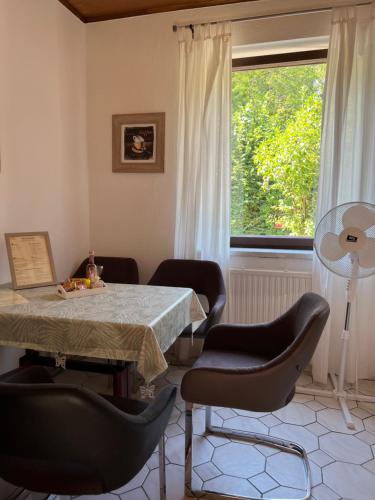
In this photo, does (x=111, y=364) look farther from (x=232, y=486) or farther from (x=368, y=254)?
(x=368, y=254)

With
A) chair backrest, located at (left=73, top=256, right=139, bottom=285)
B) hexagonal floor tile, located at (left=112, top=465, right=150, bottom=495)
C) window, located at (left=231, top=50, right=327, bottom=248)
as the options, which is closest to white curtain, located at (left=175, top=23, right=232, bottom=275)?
window, located at (left=231, top=50, right=327, bottom=248)

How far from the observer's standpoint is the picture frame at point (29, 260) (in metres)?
2.16

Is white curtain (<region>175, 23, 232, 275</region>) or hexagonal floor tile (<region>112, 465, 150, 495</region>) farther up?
white curtain (<region>175, 23, 232, 275</region>)

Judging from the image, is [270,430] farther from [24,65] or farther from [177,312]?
[24,65]

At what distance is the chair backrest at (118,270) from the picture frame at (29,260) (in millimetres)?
745

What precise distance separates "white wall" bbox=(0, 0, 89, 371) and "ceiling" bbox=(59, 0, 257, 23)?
91mm

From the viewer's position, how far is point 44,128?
8.84ft

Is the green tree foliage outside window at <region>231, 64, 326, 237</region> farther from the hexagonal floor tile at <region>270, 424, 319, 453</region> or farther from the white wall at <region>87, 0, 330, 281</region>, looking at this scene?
the hexagonal floor tile at <region>270, 424, 319, 453</region>

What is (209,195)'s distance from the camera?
2877 mm

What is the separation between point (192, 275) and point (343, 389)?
1.31m

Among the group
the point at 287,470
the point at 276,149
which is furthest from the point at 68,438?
the point at 276,149

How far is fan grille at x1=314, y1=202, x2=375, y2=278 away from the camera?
2.28 meters

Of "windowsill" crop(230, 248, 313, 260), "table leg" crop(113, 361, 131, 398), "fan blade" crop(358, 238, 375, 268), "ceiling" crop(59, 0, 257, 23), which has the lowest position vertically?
"table leg" crop(113, 361, 131, 398)

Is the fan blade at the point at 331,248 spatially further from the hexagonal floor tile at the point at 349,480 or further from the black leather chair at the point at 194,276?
the hexagonal floor tile at the point at 349,480
